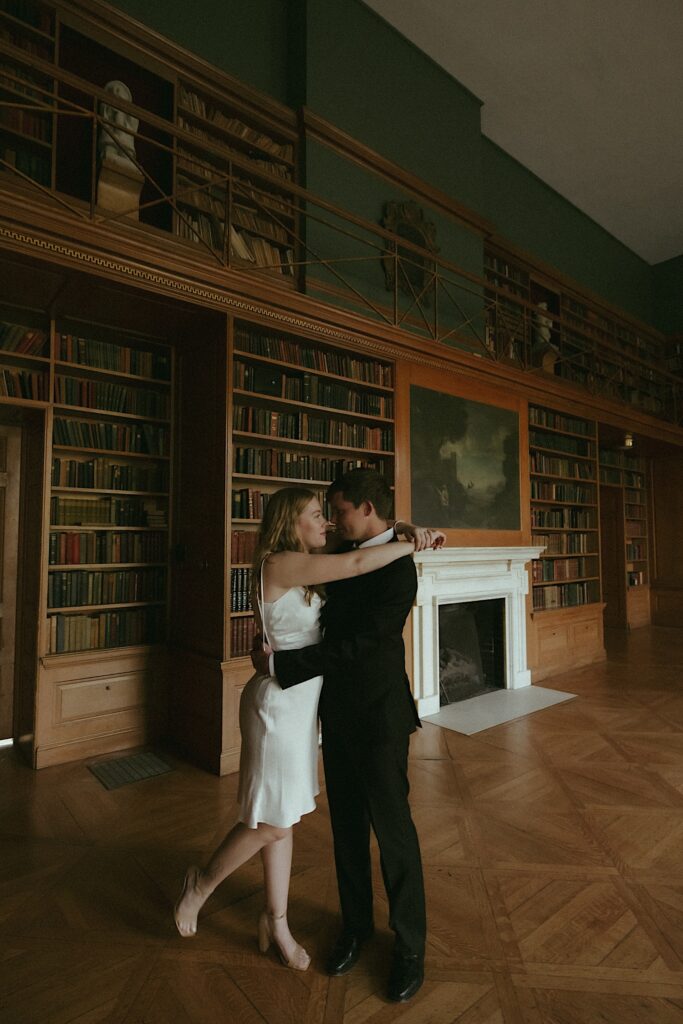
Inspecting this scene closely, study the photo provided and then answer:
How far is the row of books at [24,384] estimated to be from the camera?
3.41 m

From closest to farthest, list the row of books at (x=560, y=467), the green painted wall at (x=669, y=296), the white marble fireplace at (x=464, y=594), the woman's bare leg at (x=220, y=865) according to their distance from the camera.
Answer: the woman's bare leg at (x=220, y=865)
the white marble fireplace at (x=464, y=594)
the row of books at (x=560, y=467)
the green painted wall at (x=669, y=296)

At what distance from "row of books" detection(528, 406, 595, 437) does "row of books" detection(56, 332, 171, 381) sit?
155 inches

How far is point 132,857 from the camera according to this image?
2.46m

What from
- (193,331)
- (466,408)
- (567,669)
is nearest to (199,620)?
(193,331)

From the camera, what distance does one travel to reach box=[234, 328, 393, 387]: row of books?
3.96m

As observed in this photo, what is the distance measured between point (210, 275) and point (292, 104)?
2.37m

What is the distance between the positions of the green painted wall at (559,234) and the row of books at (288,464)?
3771 mm

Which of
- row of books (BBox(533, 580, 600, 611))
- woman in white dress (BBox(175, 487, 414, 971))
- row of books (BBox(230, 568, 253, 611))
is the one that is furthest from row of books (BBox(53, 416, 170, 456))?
row of books (BBox(533, 580, 600, 611))

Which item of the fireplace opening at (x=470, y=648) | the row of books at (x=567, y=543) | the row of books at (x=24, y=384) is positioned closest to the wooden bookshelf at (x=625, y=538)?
the row of books at (x=567, y=543)

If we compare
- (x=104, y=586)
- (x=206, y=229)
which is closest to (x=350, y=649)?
(x=104, y=586)

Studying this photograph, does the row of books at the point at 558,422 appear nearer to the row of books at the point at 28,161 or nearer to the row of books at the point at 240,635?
the row of books at the point at 240,635

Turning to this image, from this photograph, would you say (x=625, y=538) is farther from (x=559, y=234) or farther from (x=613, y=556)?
(x=559, y=234)

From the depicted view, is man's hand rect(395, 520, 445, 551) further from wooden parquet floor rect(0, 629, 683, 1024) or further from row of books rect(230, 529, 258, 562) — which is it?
row of books rect(230, 529, 258, 562)

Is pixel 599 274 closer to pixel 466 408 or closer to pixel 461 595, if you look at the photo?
pixel 466 408
